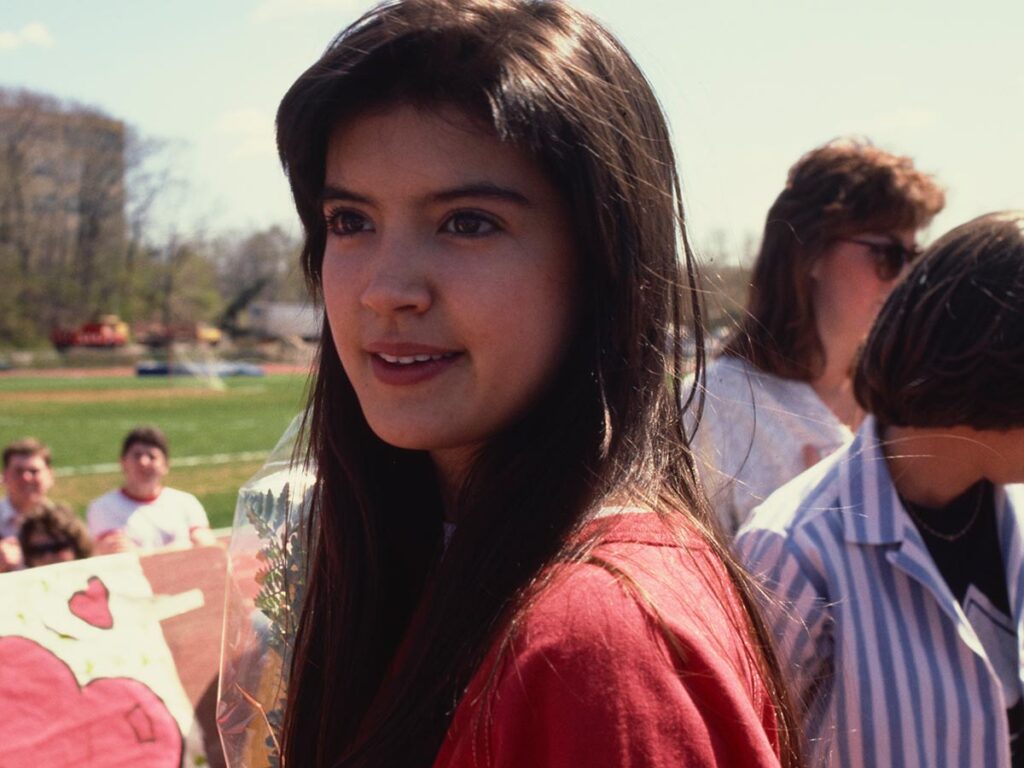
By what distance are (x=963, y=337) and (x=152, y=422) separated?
2960 centimetres

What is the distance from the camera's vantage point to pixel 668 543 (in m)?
1.14

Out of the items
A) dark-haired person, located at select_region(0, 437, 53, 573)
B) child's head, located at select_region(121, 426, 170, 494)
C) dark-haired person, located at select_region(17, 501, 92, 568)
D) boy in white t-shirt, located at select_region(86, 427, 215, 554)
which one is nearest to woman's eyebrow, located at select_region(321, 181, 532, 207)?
dark-haired person, located at select_region(17, 501, 92, 568)

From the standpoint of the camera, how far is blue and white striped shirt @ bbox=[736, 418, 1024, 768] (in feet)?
5.65

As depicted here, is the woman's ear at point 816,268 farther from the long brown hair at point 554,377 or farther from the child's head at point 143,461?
the child's head at point 143,461

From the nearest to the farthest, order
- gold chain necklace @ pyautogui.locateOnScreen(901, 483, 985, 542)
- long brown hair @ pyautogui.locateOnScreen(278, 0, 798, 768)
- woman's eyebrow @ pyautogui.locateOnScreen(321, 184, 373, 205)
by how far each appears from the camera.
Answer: long brown hair @ pyautogui.locateOnScreen(278, 0, 798, 768)
woman's eyebrow @ pyautogui.locateOnScreen(321, 184, 373, 205)
gold chain necklace @ pyautogui.locateOnScreen(901, 483, 985, 542)

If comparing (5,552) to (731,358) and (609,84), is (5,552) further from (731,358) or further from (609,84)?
(609,84)

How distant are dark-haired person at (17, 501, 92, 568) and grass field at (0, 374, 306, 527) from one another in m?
3.49

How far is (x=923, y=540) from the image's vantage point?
193 cm

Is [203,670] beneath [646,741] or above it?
beneath

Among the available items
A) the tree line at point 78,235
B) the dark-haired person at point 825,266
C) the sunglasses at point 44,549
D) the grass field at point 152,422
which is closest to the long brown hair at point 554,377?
the dark-haired person at point 825,266

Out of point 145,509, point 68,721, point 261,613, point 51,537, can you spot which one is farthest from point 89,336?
point 261,613

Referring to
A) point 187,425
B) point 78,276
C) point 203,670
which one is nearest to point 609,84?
point 203,670

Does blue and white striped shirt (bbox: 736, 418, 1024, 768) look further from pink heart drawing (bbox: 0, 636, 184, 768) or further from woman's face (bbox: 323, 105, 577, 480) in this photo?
pink heart drawing (bbox: 0, 636, 184, 768)

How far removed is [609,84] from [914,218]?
7.72 feet
